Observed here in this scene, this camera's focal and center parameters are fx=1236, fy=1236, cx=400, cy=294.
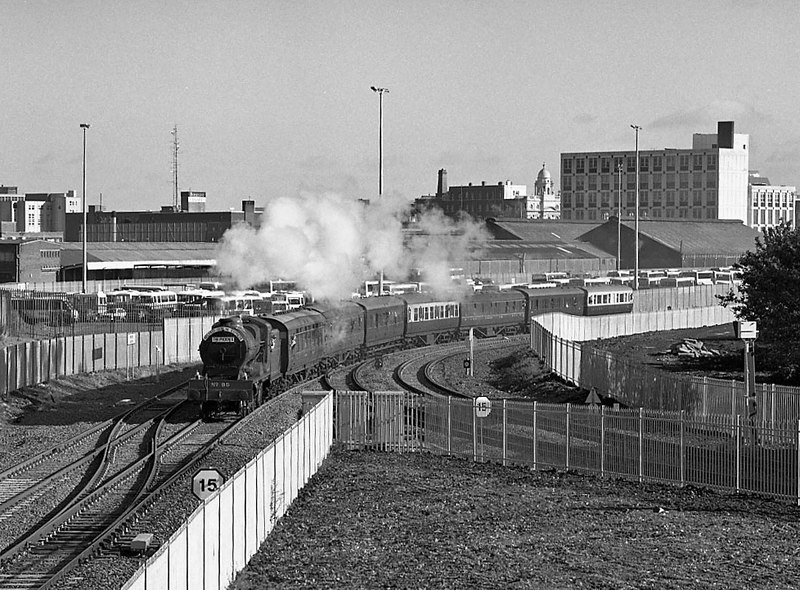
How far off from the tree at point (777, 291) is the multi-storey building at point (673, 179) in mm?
120153

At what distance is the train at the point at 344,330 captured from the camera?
38.4 metres

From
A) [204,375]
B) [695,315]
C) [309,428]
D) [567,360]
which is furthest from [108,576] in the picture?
[695,315]

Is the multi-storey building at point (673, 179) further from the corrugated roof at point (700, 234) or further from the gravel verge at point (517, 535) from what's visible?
the gravel verge at point (517, 535)

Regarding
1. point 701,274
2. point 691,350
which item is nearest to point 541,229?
point 701,274

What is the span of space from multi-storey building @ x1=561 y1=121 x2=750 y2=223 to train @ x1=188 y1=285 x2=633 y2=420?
277 feet

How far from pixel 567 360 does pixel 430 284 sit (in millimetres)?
34434

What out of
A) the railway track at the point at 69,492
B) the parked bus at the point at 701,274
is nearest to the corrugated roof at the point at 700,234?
the parked bus at the point at 701,274

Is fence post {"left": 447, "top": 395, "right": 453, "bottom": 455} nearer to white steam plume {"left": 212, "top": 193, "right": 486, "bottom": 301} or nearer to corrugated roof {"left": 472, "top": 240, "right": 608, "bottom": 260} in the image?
white steam plume {"left": 212, "top": 193, "right": 486, "bottom": 301}

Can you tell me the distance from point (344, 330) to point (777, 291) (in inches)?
743

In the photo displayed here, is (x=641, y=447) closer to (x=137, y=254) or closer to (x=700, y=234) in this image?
(x=137, y=254)

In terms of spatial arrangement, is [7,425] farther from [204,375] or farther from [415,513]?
[415,513]

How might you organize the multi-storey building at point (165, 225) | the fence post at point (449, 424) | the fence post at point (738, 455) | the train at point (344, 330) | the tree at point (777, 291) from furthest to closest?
the multi-storey building at point (165, 225)
the tree at point (777, 291)
the train at point (344, 330)
the fence post at point (449, 424)
the fence post at point (738, 455)

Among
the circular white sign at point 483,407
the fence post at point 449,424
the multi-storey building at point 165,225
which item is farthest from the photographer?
the multi-storey building at point 165,225

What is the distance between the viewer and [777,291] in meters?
47.9
